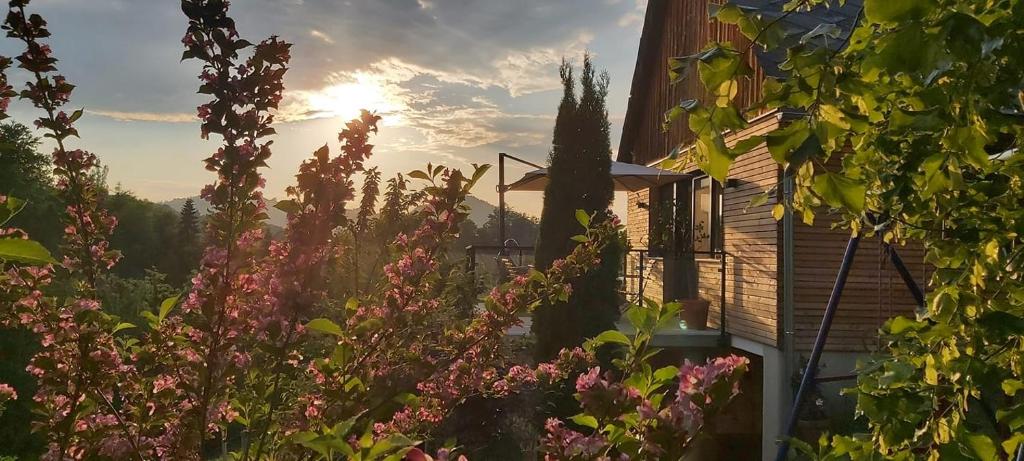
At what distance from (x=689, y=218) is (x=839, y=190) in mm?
11660

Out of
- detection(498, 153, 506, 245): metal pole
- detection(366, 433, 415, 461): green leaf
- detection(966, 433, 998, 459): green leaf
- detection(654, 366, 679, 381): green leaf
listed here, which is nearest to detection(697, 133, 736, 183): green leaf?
detection(654, 366, 679, 381): green leaf

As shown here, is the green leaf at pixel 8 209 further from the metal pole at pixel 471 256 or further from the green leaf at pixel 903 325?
the metal pole at pixel 471 256

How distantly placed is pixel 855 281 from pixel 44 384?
342 inches

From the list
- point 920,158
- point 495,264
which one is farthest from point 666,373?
point 495,264

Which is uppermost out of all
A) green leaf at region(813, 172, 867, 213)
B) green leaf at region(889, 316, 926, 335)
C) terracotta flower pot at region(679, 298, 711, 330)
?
green leaf at region(813, 172, 867, 213)

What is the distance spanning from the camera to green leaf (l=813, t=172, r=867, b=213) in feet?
3.53

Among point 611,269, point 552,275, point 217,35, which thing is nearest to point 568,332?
point 611,269

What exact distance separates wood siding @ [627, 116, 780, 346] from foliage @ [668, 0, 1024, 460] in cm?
681

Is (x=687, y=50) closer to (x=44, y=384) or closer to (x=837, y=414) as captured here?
(x=837, y=414)

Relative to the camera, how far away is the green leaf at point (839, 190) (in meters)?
1.08

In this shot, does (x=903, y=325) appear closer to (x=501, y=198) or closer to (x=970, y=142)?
(x=970, y=142)

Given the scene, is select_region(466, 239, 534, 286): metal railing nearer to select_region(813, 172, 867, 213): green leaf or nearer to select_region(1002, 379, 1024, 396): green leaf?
select_region(1002, 379, 1024, 396): green leaf

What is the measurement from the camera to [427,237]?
105 inches

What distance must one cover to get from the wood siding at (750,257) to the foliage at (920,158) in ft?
22.3
